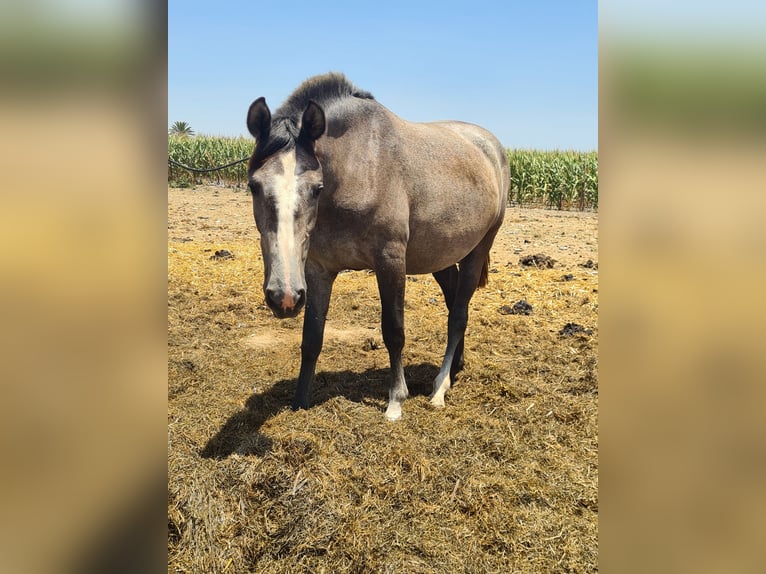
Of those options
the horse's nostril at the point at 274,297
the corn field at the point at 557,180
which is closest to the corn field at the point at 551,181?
the corn field at the point at 557,180

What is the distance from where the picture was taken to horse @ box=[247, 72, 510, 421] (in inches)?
115

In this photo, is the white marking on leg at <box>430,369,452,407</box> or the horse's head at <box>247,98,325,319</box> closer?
the horse's head at <box>247,98,325,319</box>

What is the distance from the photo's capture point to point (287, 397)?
14.0 ft

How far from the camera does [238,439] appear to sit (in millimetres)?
3453

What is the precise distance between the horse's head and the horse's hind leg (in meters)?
2.07

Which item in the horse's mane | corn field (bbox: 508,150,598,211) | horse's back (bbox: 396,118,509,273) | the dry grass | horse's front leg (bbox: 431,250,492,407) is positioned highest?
corn field (bbox: 508,150,598,211)

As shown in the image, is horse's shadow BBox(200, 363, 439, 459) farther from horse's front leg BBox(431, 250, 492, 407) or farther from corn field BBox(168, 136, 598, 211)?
corn field BBox(168, 136, 598, 211)

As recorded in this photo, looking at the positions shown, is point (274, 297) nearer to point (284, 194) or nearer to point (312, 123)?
→ point (284, 194)

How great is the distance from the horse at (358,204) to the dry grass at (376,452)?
0.43m

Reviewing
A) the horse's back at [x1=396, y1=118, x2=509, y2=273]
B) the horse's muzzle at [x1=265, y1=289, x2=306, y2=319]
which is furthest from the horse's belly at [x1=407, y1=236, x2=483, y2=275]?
the horse's muzzle at [x1=265, y1=289, x2=306, y2=319]
